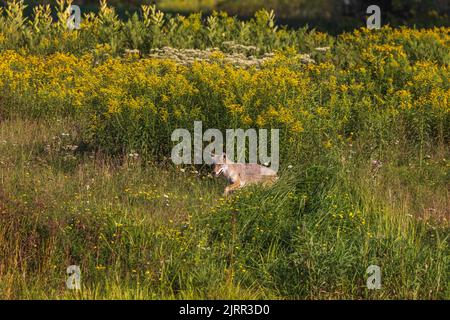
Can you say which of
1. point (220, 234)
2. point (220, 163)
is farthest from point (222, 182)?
point (220, 234)

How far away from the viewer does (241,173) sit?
855 cm

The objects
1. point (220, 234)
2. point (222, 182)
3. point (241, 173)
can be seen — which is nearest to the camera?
point (220, 234)

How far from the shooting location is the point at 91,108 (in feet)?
34.3

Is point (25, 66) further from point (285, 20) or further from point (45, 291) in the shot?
point (285, 20)

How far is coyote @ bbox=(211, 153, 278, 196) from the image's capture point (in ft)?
27.6

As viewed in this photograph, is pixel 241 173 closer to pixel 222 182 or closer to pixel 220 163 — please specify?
pixel 220 163

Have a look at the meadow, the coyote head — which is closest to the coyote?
the coyote head

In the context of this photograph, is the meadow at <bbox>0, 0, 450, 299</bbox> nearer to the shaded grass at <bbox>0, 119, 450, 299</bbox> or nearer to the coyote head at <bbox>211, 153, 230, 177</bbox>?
the shaded grass at <bbox>0, 119, 450, 299</bbox>

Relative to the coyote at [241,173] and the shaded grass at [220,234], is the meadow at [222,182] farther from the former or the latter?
the coyote at [241,173]

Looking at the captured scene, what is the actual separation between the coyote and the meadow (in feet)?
0.68

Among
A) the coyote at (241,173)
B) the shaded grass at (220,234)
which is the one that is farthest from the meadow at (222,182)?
the coyote at (241,173)

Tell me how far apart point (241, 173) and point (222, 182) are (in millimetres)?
370

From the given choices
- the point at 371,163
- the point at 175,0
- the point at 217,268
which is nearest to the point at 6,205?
the point at 217,268

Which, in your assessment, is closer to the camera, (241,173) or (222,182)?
(241,173)
